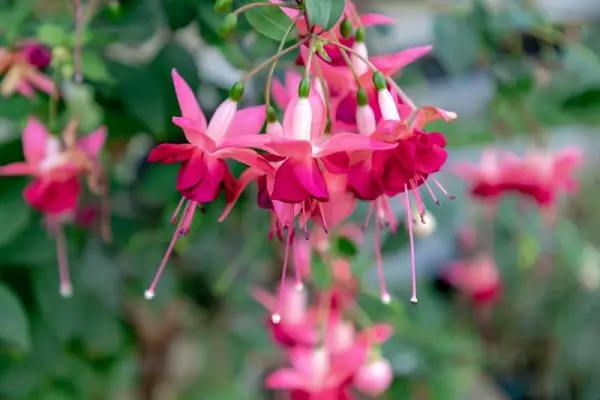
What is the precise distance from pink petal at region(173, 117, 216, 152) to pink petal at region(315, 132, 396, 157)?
0.21ft

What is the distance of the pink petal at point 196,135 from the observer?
0.33 meters

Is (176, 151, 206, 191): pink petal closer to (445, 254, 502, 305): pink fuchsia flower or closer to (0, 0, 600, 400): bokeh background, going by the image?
(0, 0, 600, 400): bokeh background

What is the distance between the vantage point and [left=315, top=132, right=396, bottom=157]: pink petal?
1.03ft

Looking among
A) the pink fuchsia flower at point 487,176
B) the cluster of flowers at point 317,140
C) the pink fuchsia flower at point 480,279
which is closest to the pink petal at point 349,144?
the cluster of flowers at point 317,140

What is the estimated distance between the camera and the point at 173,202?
65cm

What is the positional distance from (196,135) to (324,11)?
101 mm

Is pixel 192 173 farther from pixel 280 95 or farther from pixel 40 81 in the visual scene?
pixel 40 81

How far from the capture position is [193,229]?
50 centimetres

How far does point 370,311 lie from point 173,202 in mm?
338

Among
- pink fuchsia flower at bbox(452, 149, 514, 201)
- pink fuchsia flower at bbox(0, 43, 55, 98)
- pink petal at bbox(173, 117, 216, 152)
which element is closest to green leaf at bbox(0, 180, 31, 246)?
pink fuchsia flower at bbox(0, 43, 55, 98)

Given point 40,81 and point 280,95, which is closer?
point 280,95

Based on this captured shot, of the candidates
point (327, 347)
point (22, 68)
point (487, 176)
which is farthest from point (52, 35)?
point (487, 176)

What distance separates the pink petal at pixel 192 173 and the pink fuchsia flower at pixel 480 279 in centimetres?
127

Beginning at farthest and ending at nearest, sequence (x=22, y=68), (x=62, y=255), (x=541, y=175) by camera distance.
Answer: (x=541, y=175) → (x=62, y=255) → (x=22, y=68)
